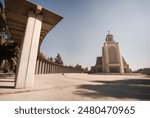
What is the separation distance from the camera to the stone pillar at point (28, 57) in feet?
21.0

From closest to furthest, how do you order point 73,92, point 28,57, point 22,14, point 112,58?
point 73,92, point 28,57, point 22,14, point 112,58

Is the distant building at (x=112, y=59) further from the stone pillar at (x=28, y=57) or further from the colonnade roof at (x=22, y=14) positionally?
the stone pillar at (x=28, y=57)

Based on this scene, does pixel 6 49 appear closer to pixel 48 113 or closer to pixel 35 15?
pixel 35 15

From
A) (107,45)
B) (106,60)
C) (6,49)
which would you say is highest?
(107,45)

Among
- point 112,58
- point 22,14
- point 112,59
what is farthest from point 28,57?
point 112,58

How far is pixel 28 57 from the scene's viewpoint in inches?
265

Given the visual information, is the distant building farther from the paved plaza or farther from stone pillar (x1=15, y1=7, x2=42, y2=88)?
stone pillar (x1=15, y1=7, x2=42, y2=88)

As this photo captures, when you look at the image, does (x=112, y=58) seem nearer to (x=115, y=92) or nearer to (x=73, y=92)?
(x=115, y=92)

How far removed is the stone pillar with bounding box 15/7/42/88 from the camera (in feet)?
21.0

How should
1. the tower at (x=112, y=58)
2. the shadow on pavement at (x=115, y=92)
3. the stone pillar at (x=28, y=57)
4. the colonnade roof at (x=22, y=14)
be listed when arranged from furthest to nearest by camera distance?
the tower at (x=112, y=58) < the colonnade roof at (x=22, y=14) < the stone pillar at (x=28, y=57) < the shadow on pavement at (x=115, y=92)

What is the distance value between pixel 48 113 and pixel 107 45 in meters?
57.7

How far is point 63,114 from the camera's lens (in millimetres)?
3076

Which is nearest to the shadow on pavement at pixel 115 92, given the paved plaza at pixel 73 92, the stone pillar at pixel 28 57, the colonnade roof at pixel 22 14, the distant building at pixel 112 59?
the paved plaza at pixel 73 92

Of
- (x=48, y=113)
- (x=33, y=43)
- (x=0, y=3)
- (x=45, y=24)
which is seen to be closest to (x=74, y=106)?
(x=48, y=113)
